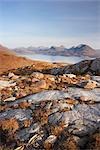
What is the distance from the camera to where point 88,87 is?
2052cm

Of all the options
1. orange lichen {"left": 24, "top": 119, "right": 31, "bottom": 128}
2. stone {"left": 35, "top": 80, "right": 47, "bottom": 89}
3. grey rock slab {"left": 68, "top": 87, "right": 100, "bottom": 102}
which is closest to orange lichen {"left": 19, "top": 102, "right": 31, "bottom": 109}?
orange lichen {"left": 24, "top": 119, "right": 31, "bottom": 128}

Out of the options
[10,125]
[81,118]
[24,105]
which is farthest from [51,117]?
[24,105]

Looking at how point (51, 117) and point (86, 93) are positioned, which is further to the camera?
point (86, 93)

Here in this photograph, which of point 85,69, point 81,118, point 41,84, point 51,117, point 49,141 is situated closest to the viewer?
point 49,141

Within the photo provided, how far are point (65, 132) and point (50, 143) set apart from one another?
2.67 feet

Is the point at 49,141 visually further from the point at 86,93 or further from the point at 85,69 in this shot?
the point at 85,69

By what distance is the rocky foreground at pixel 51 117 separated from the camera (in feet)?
47.9

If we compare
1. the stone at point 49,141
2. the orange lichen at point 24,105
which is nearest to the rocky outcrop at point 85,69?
the orange lichen at point 24,105

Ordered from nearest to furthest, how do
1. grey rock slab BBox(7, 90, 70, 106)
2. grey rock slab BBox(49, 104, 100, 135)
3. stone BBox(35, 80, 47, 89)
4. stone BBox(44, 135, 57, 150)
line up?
stone BBox(44, 135, 57, 150)
grey rock slab BBox(49, 104, 100, 135)
grey rock slab BBox(7, 90, 70, 106)
stone BBox(35, 80, 47, 89)

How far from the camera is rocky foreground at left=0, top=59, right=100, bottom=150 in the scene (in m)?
14.6

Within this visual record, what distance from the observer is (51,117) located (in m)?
16.6

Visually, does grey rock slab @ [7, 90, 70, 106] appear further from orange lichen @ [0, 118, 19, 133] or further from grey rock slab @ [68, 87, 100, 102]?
orange lichen @ [0, 118, 19, 133]

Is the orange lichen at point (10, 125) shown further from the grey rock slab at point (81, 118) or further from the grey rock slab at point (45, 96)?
the grey rock slab at point (45, 96)

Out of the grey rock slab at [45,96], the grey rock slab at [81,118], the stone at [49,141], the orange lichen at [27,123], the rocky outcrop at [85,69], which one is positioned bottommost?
the stone at [49,141]
